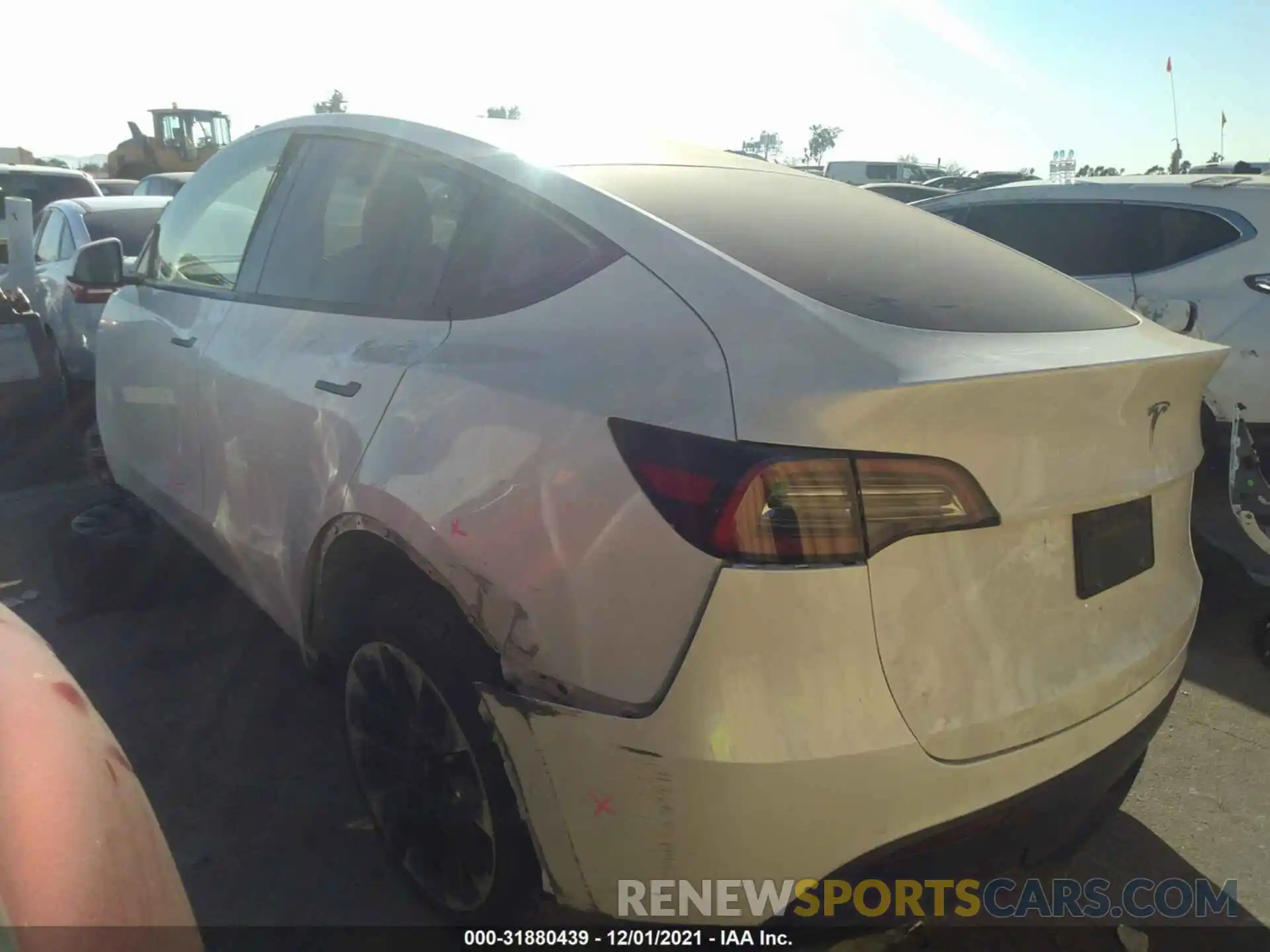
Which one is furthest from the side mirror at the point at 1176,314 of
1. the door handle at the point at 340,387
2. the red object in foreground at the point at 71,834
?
the red object in foreground at the point at 71,834

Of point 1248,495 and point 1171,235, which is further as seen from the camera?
point 1171,235

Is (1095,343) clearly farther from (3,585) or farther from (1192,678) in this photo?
(3,585)

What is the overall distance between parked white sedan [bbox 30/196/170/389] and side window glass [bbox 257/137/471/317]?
3492 mm

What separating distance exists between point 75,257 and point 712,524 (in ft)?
18.8

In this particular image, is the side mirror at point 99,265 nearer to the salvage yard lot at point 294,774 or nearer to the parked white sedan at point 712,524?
the salvage yard lot at point 294,774

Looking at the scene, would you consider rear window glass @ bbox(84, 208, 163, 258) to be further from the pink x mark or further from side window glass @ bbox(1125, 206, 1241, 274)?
the pink x mark

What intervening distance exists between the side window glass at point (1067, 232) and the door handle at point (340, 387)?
175 inches

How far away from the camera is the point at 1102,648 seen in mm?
1884

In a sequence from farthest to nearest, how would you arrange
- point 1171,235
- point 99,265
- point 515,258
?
point 1171,235 → point 99,265 → point 515,258

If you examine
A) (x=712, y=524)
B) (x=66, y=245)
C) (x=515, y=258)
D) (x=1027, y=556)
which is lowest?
(x=1027, y=556)

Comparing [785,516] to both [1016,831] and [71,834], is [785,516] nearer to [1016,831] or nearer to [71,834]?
[1016,831]

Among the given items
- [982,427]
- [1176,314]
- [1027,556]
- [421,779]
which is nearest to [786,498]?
[982,427]

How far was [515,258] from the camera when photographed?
2.08 metres

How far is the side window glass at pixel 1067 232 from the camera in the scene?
5.58 m
